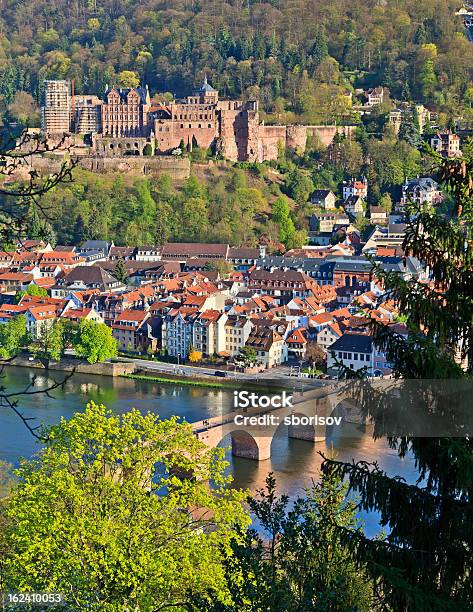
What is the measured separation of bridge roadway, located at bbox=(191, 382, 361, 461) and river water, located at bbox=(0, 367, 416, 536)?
0.13m

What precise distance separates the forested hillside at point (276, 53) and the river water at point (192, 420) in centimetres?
1536

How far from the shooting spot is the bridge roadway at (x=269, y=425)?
11.5m

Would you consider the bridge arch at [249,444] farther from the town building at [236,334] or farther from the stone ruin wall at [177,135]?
the stone ruin wall at [177,135]

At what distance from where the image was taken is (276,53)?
33156 millimetres

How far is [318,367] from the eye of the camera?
634 inches

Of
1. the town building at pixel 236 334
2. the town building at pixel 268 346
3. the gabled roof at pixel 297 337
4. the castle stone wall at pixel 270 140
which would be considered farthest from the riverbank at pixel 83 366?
the castle stone wall at pixel 270 140

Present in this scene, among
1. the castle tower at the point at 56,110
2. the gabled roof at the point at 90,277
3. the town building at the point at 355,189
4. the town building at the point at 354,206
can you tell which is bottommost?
the gabled roof at the point at 90,277

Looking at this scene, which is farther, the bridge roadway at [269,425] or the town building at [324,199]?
the town building at [324,199]

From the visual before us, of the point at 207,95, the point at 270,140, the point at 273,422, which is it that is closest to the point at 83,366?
the point at 273,422

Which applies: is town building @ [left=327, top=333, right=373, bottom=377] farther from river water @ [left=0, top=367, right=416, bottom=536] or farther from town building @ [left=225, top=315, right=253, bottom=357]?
town building @ [left=225, top=315, right=253, bottom=357]

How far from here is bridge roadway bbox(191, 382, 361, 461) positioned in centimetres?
1148

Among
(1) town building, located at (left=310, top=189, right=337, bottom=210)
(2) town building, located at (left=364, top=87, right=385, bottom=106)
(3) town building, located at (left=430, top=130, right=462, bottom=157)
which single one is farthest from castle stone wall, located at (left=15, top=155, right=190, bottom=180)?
(2) town building, located at (left=364, top=87, right=385, bottom=106)

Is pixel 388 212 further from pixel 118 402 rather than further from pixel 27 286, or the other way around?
pixel 118 402

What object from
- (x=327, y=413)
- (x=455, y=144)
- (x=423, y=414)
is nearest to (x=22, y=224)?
(x=423, y=414)
